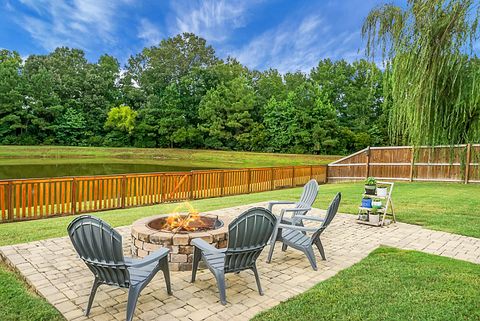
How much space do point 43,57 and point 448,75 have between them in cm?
4164

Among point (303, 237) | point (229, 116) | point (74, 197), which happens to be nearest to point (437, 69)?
point (303, 237)

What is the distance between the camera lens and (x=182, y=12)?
26.5 m

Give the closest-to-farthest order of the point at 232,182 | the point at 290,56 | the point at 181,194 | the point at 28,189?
the point at 28,189
the point at 181,194
the point at 232,182
the point at 290,56

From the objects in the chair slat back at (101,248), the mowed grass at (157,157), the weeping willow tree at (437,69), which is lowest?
the mowed grass at (157,157)

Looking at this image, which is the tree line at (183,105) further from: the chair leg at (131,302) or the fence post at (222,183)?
the chair leg at (131,302)

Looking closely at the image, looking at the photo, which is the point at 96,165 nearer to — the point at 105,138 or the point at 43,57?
the point at 105,138

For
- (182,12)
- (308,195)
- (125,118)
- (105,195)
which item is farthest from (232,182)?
(125,118)

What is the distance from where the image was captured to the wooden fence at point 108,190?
6.45 meters

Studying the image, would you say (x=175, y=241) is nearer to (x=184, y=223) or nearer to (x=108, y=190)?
(x=184, y=223)

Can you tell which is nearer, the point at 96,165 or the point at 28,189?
the point at 28,189

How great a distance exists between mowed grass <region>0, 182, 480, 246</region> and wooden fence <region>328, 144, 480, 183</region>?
1088 millimetres

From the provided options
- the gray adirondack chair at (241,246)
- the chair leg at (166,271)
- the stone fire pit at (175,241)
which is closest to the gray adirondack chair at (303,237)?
the stone fire pit at (175,241)

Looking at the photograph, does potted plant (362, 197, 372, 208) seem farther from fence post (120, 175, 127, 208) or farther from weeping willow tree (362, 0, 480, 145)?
fence post (120, 175, 127, 208)

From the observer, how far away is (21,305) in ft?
8.71
